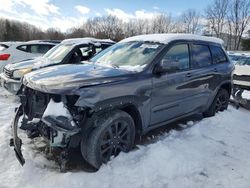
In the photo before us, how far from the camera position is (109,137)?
12.0ft

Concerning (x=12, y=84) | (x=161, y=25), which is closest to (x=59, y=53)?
(x=12, y=84)

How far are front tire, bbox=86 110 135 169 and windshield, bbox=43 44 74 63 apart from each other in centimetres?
414

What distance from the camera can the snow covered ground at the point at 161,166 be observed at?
3.29 metres

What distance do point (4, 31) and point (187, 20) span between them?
43.7 meters

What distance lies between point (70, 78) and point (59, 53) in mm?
4676

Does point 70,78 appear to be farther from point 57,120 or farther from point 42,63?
point 42,63

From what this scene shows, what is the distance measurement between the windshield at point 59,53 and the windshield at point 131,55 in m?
2.77

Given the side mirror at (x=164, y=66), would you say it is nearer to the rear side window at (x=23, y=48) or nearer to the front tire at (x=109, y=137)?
the front tire at (x=109, y=137)

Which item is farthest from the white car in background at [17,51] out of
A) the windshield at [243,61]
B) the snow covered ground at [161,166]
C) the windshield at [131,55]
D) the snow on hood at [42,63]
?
the windshield at [243,61]

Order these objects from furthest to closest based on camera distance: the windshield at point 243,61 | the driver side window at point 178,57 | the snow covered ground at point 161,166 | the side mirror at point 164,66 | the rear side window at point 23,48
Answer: the windshield at point 243,61
the rear side window at point 23,48
the driver side window at point 178,57
the side mirror at point 164,66
the snow covered ground at point 161,166

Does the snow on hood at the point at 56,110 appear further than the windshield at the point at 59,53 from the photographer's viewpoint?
No

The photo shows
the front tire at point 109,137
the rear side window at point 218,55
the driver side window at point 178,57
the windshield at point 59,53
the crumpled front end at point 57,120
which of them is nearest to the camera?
the crumpled front end at point 57,120

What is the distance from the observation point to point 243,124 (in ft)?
19.3

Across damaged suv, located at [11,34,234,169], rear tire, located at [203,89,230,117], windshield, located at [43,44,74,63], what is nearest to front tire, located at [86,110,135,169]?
damaged suv, located at [11,34,234,169]
